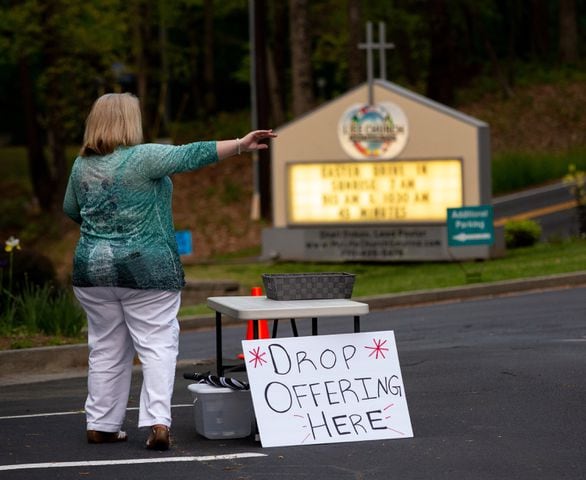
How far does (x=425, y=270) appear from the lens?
2709cm

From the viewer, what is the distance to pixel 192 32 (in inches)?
2458

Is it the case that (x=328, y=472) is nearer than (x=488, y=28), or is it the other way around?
(x=328, y=472)

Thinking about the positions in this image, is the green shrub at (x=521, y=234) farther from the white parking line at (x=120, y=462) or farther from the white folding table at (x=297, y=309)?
the white parking line at (x=120, y=462)

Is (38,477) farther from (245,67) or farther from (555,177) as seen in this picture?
(245,67)

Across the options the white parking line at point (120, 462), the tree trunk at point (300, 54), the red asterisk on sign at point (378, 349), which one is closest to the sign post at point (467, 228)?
the tree trunk at point (300, 54)

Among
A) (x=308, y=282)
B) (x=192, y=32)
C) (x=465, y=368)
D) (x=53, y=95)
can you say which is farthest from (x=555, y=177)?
(x=308, y=282)

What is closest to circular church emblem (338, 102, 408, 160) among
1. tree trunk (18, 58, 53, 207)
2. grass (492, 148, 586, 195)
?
grass (492, 148, 586, 195)

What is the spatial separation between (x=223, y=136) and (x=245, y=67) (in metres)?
2.70

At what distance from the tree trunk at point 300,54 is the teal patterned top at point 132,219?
2893cm

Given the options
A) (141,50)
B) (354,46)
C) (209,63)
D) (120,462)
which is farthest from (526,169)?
(120,462)

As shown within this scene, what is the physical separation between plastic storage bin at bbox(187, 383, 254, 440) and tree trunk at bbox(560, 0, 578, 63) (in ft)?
→ 154

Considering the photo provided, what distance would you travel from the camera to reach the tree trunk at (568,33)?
5394 cm

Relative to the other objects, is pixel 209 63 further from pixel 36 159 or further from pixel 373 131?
pixel 373 131

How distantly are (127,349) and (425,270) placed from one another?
18580mm
